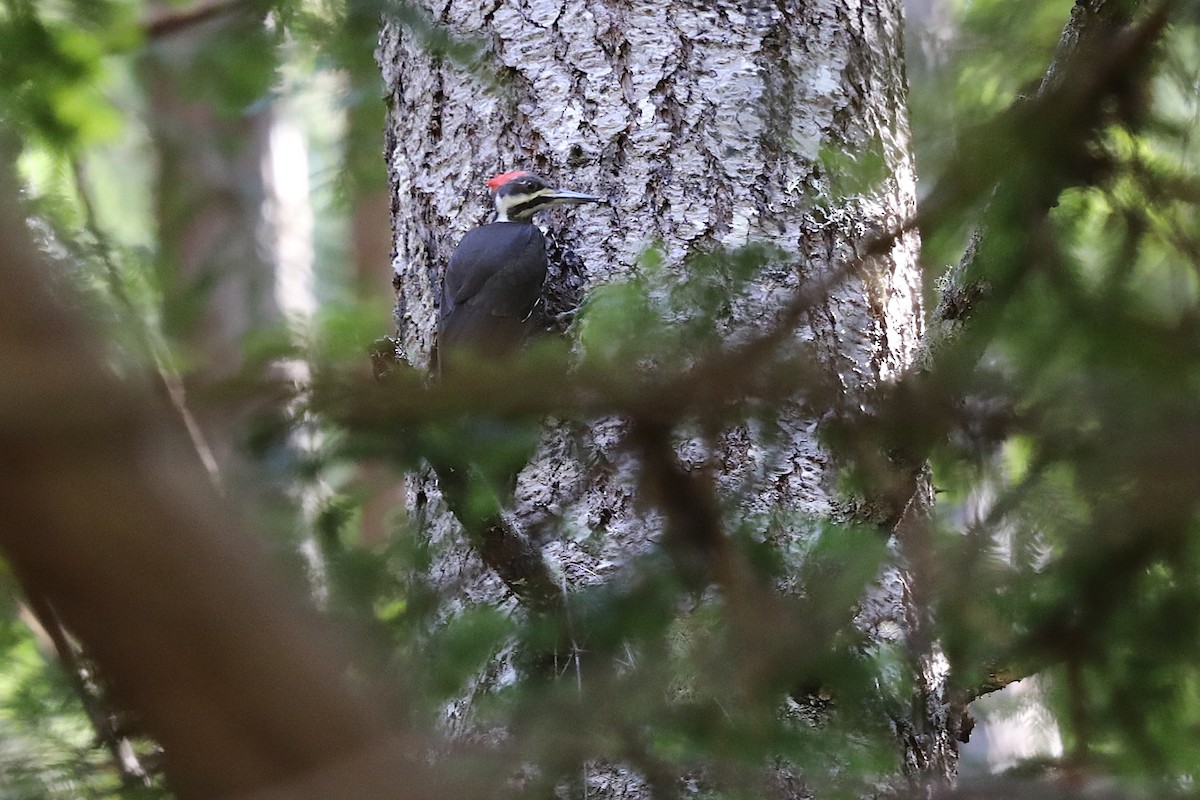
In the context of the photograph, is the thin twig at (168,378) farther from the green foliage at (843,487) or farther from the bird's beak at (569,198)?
the bird's beak at (569,198)

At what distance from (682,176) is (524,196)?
0.45 m

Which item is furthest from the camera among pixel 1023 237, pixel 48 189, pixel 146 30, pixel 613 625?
pixel 146 30

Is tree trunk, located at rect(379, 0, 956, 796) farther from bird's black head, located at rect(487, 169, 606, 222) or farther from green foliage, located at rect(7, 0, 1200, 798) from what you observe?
green foliage, located at rect(7, 0, 1200, 798)

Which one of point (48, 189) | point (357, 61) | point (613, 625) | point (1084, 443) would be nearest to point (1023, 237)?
point (1084, 443)

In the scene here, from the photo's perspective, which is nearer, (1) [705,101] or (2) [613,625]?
(2) [613,625]

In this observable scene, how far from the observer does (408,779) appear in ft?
3.14

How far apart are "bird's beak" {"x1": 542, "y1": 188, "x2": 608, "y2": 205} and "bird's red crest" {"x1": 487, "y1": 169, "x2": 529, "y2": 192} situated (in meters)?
0.10

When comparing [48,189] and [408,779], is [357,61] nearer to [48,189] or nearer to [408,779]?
[48,189]

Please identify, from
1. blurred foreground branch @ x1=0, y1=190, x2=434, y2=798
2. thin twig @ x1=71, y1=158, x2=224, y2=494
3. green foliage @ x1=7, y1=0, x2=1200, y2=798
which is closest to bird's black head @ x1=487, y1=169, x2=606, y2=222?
green foliage @ x1=7, y1=0, x2=1200, y2=798

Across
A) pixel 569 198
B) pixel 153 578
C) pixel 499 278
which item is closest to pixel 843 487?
pixel 569 198

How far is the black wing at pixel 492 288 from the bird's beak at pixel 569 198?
0.11 meters

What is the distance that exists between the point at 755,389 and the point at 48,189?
241cm

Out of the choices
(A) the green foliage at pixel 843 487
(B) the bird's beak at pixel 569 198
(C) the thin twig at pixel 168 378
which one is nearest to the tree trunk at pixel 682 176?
(B) the bird's beak at pixel 569 198

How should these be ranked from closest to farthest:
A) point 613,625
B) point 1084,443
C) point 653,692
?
point 1084,443 < point 653,692 < point 613,625
